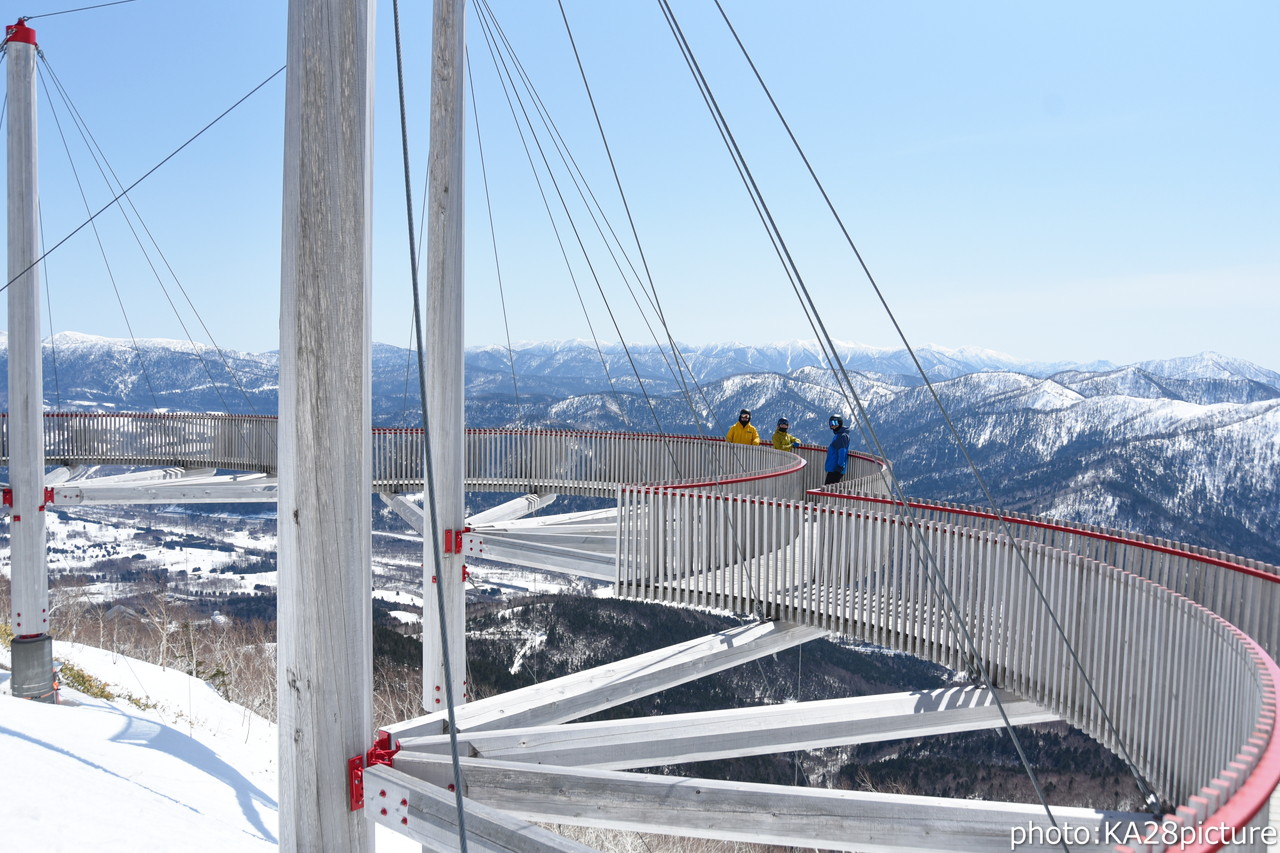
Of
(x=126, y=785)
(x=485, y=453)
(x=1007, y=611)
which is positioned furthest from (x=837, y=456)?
(x=126, y=785)

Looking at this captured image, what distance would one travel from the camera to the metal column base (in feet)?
55.7

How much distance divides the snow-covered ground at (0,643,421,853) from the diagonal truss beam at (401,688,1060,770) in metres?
3.35

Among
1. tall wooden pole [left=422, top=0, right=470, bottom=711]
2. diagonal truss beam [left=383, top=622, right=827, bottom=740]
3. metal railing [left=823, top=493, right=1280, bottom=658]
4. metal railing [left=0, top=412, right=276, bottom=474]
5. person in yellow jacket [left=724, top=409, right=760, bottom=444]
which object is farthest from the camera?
metal railing [left=0, top=412, right=276, bottom=474]

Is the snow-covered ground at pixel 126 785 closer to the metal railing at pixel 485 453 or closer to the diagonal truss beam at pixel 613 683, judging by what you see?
the diagonal truss beam at pixel 613 683

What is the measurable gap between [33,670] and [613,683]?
13.4m

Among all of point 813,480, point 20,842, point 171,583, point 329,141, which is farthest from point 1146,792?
point 171,583

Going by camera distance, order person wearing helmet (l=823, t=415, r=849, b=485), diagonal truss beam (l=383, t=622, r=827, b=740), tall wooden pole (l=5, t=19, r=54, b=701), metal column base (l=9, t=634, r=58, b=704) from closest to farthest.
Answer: diagonal truss beam (l=383, t=622, r=827, b=740)
tall wooden pole (l=5, t=19, r=54, b=701)
person wearing helmet (l=823, t=415, r=849, b=485)
metal column base (l=9, t=634, r=58, b=704)

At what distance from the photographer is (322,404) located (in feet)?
14.5

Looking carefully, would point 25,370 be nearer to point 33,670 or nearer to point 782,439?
point 33,670

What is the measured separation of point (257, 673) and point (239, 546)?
126 meters


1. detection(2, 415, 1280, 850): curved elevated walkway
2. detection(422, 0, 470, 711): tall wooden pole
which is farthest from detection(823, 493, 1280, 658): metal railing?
detection(422, 0, 470, 711): tall wooden pole

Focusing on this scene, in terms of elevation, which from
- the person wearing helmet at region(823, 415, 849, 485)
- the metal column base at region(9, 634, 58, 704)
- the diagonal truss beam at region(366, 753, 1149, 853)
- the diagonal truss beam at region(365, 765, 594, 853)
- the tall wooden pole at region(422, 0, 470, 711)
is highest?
the tall wooden pole at region(422, 0, 470, 711)

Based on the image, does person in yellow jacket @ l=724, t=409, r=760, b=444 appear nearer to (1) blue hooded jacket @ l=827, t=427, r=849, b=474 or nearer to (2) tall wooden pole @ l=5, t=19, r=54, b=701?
(1) blue hooded jacket @ l=827, t=427, r=849, b=474

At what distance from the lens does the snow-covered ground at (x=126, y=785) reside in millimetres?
7492
